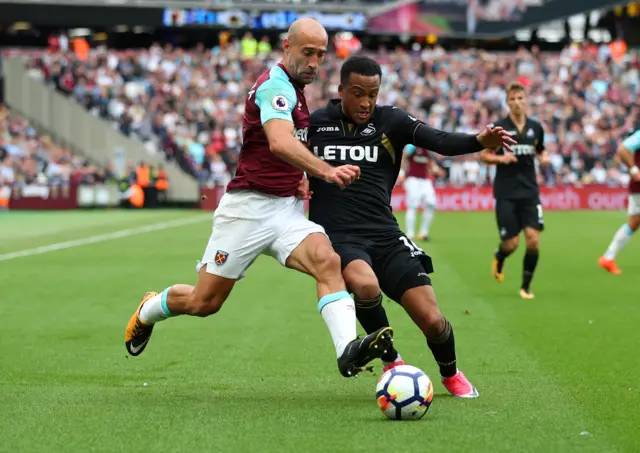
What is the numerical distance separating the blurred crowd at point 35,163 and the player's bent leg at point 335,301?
118 feet

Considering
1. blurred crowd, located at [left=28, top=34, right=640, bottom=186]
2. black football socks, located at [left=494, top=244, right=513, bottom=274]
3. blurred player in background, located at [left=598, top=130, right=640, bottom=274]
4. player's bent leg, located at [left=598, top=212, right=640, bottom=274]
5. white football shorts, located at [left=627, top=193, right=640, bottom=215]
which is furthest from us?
blurred crowd, located at [left=28, top=34, right=640, bottom=186]

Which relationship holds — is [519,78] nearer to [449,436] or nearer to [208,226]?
[208,226]

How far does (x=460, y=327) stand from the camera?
1105 centimetres

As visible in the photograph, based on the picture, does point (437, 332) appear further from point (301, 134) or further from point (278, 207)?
point (301, 134)

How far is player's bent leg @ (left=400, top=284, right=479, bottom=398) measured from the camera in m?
7.28

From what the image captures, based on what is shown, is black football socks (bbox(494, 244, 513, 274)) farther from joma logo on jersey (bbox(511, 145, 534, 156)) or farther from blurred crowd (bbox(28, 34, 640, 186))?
blurred crowd (bbox(28, 34, 640, 186))

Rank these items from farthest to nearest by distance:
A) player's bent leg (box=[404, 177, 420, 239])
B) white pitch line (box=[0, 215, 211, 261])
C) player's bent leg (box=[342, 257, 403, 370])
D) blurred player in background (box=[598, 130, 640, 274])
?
player's bent leg (box=[404, 177, 420, 239]), white pitch line (box=[0, 215, 211, 261]), blurred player in background (box=[598, 130, 640, 274]), player's bent leg (box=[342, 257, 403, 370])

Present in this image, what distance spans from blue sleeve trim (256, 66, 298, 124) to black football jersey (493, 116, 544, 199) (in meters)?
7.30

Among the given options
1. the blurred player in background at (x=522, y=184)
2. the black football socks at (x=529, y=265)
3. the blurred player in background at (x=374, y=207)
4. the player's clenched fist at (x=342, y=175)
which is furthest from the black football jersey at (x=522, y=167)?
the player's clenched fist at (x=342, y=175)

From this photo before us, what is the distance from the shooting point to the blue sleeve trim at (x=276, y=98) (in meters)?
6.83

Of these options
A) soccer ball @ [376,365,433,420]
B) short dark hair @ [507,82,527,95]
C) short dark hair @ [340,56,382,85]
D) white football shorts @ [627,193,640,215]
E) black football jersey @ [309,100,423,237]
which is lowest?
white football shorts @ [627,193,640,215]

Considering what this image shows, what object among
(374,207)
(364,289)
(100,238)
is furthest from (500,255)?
(100,238)

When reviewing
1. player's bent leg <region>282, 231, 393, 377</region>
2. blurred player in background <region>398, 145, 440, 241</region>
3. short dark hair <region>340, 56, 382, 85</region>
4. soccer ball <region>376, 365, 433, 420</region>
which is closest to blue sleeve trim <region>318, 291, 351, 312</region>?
player's bent leg <region>282, 231, 393, 377</region>

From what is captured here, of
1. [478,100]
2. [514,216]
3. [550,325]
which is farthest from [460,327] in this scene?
[478,100]
